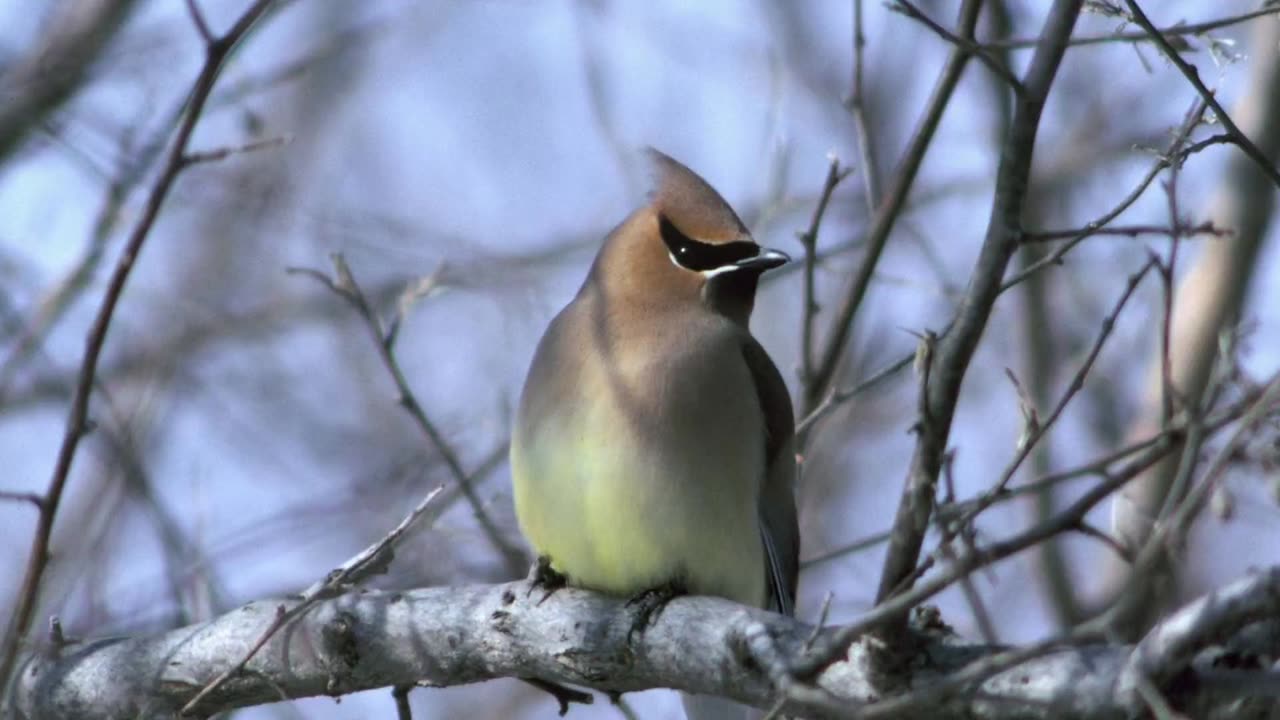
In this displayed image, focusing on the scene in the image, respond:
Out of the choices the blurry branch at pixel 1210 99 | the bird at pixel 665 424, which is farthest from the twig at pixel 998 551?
the bird at pixel 665 424

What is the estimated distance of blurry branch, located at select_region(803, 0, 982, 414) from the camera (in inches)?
192

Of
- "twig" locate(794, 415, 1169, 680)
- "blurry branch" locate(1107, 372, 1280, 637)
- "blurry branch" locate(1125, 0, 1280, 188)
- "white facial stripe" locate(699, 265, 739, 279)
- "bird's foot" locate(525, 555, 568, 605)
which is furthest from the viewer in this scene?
"white facial stripe" locate(699, 265, 739, 279)

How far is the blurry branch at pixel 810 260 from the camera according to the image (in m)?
4.69

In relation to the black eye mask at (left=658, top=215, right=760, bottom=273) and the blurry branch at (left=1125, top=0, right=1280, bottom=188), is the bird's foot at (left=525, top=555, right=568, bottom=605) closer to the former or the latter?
the black eye mask at (left=658, top=215, right=760, bottom=273)

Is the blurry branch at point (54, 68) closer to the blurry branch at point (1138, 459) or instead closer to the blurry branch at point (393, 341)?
the blurry branch at point (393, 341)

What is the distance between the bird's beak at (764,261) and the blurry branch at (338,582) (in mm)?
1509

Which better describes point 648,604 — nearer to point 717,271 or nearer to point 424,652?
point 424,652

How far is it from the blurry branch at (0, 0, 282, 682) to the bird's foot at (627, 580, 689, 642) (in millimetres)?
1292

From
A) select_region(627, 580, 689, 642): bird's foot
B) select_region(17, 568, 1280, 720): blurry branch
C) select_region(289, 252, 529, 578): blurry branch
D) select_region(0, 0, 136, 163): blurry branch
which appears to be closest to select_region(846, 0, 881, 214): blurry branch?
select_region(289, 252, 529, 578): blurry branch

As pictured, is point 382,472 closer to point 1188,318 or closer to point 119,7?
point 119,7

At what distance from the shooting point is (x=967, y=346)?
2.91m

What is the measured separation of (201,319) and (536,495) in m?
3.99

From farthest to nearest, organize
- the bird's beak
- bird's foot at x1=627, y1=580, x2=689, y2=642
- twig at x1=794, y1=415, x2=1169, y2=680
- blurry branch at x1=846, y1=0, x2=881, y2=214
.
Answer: blurry branch at x1=846, y1=0, x2=881, y2=214
the bird's beak
bird's foot at x1=627, y1=580, x2=689, y2=642
twig at x1=794, y1=415, x2=1169, y2=680

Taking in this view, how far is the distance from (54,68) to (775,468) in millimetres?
2656
